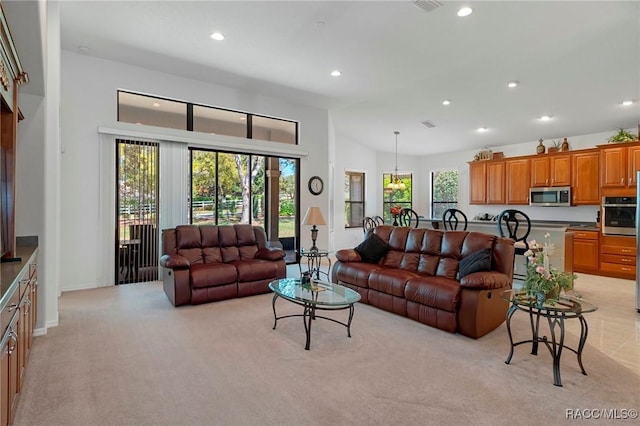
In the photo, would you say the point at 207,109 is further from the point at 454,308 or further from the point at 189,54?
the point at 454,308

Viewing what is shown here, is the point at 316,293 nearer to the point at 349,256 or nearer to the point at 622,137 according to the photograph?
the point at 349,256

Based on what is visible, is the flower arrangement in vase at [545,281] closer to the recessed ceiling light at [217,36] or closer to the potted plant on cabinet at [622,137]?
the recessed ceiling light at [217,36]

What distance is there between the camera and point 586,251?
6297mm

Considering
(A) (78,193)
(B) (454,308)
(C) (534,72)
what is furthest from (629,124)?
(A) (78,193)

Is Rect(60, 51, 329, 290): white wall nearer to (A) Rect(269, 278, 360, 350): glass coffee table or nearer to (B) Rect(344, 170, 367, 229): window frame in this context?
(A) Rect(269, 278, 360, 350): glass coffee table

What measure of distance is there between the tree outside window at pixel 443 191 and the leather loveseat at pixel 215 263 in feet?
19.8

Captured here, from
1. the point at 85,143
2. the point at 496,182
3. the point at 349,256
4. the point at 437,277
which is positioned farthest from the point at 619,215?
the point at 85,143

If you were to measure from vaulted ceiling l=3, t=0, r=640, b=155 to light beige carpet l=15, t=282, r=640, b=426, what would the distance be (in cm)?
330

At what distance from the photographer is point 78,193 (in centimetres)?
489

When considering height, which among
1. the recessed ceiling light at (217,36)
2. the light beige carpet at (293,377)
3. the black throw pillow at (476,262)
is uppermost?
the recessed ceiling light at (217,36)

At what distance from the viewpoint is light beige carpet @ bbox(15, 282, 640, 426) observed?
204 cm

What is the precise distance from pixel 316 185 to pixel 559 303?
5.14 m

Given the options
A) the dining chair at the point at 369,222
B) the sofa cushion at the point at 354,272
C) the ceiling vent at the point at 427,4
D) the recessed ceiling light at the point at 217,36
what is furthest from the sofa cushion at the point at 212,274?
the dining chair at the point at 369,222

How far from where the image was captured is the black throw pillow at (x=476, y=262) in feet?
11.4
